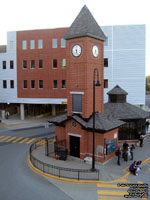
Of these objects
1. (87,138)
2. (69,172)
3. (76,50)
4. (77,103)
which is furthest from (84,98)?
(69,172)

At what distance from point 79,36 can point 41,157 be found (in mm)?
11530

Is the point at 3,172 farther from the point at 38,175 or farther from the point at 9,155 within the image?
the point at 9,155

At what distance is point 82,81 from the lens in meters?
18.0

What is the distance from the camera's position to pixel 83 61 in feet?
58.6

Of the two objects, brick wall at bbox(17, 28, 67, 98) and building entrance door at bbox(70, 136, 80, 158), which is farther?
brick wall at bbox(17, 28, 67, 98)

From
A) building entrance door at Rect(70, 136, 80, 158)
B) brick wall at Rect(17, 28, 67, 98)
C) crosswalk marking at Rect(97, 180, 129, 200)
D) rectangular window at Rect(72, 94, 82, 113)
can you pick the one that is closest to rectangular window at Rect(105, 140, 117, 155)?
building entrance door at Rect(70, 136, 80, 158)

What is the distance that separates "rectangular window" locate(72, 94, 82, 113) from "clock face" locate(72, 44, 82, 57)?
380 cm

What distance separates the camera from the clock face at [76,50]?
59.3 feet

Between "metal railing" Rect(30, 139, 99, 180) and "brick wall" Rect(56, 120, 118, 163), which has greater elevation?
"brick wall" Rect(56, 120, 118, 163)

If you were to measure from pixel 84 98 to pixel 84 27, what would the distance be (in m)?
6.36

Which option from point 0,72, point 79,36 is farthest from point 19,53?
point 79,36

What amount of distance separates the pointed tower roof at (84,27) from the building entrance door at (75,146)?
9.35m

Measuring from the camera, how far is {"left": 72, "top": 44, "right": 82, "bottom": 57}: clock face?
18078mm

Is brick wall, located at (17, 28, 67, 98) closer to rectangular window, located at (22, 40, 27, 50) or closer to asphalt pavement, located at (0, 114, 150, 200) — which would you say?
rectangular window, located at (22, 40, 27, 50)
